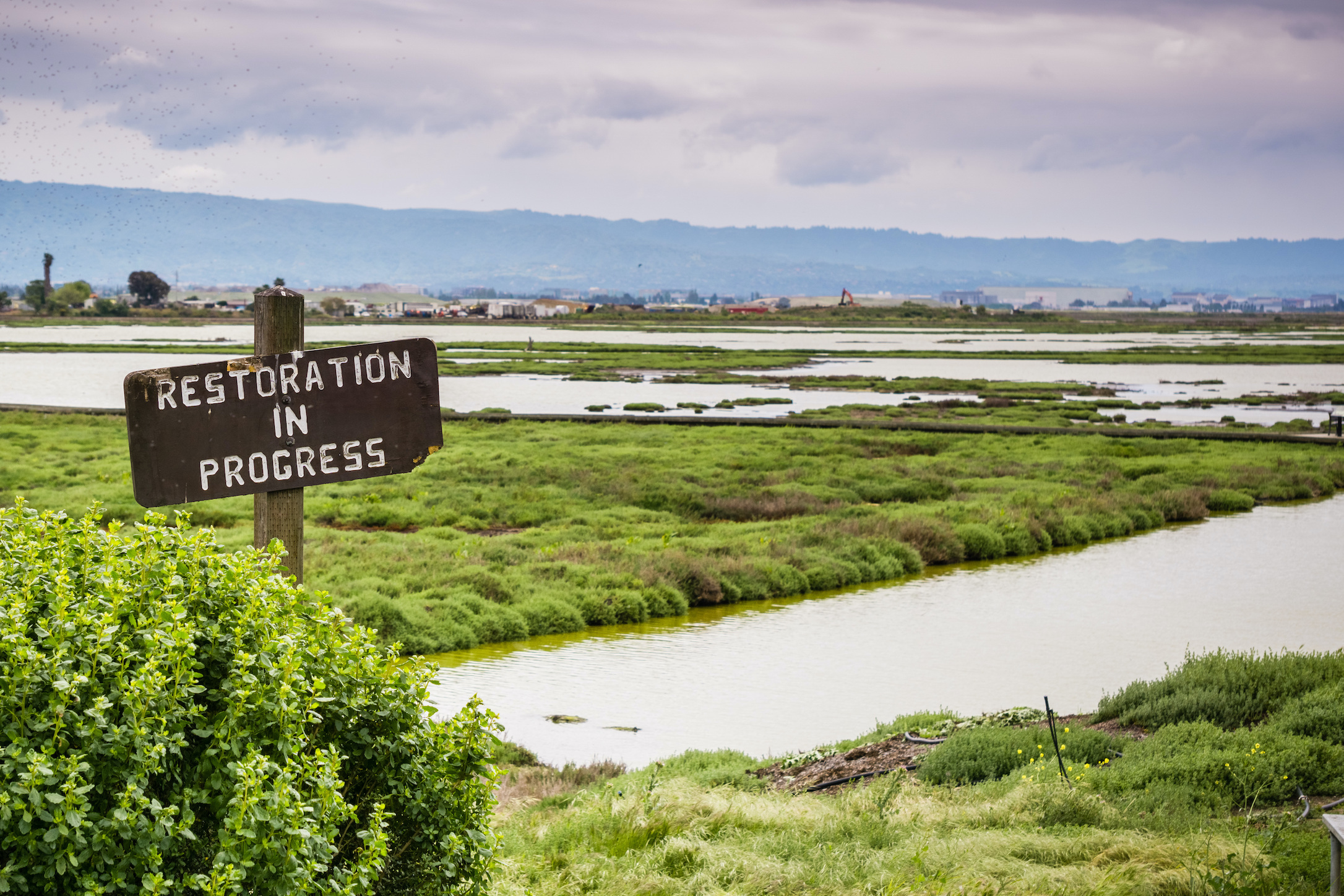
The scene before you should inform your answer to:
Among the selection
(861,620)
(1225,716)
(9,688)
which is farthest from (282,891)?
(861,620)

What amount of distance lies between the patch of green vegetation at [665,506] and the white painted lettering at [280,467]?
11.5 meters

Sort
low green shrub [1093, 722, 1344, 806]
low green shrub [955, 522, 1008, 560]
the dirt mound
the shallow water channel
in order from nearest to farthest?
low green shrub [1093, 722, 1344, 806] → the dirt mound → the shallow water channel → low green shrub [955, 522, 1008, 560]

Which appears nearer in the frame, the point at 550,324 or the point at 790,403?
the point at 790,403

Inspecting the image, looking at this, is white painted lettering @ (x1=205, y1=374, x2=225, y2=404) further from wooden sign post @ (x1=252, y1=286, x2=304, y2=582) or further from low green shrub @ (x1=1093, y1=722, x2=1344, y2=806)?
low green shrub @ (x1=1093, y1=722, x2=1344, y2=806)

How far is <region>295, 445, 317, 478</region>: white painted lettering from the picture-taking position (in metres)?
4.80

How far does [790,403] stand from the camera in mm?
60188

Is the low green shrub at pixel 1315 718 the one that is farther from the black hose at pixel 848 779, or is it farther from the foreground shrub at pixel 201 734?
the foreground shrub at pixel 201 734

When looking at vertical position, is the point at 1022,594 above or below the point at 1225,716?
Result: below

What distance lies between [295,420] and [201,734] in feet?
5.29

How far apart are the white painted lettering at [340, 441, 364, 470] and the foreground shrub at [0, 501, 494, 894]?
2.18 ft

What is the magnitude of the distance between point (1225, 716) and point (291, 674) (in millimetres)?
8631

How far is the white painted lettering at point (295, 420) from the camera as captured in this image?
4.77 m

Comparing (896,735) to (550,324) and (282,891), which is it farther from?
(550,324)

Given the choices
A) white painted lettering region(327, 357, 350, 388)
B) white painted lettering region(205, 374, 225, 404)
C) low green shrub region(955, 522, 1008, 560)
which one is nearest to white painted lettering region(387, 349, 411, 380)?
white painted lettering region(327, 357, 350, 388)
